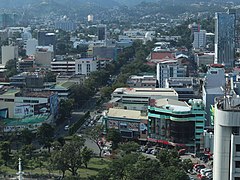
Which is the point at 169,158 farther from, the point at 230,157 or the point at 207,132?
the point at 230,157

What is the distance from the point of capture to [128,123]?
1986 cm

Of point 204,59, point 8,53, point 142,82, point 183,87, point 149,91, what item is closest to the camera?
point 149,91

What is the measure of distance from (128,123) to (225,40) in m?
19.2

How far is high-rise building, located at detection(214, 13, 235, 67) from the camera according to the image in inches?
1428

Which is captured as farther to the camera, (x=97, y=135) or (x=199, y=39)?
(x=199, y=39)

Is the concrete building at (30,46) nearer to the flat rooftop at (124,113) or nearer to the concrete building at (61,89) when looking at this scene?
the concrete building at (61,89)

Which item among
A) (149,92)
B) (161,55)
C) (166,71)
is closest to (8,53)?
(161,55)

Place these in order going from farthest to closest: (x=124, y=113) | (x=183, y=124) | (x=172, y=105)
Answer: (x=124, y=113)
(x=172, y=105)
(x=183, y=124)

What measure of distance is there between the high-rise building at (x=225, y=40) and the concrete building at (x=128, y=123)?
17.5 m

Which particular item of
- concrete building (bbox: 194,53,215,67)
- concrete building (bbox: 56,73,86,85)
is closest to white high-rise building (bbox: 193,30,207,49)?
concrete building (bbox: 194,53,215,67)

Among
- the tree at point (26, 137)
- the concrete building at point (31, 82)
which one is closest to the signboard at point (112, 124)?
the tree at point (26, 137)

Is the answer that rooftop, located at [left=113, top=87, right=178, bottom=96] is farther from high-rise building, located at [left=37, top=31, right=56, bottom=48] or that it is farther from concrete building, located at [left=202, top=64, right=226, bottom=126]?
high-rise building, located at [left=37, top=31, right=56, bottom=48]

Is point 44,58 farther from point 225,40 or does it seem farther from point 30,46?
point 225,40

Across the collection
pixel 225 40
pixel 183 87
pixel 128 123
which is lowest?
pixel 128 123
